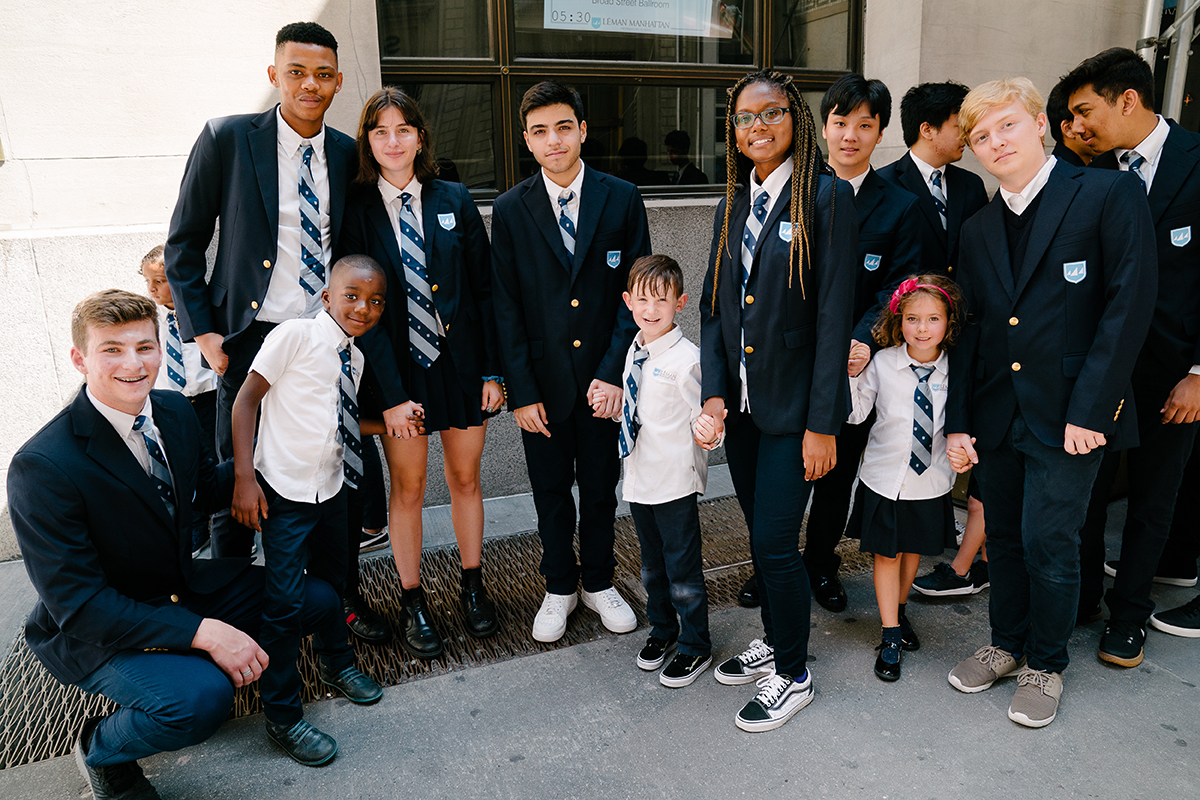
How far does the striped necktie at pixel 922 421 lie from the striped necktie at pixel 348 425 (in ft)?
6.95

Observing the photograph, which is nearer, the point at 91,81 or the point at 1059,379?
the point at 1059,379

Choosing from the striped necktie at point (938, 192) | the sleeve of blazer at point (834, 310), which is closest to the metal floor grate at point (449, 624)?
the sleeve of blazer at point (834, 310)

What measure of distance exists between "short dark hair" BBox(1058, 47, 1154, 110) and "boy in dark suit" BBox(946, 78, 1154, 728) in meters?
0.50

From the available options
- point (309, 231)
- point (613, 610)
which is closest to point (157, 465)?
point (309, 231)

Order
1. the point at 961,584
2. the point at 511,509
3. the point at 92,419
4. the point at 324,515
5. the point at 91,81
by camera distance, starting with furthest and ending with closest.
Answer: the point at 511,509 < the point at 91,81 < the point at 961,584 < the point at 324,515 < the point at 92,419

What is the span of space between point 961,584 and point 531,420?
2.13 m

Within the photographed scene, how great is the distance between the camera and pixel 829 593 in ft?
11.4

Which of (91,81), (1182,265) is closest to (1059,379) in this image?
(1182,265)

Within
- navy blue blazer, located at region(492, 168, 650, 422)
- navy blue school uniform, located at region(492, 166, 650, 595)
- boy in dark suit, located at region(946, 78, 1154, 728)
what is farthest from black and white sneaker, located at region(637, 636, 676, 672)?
boy in dark suit, located at region(946, 78, 1154, 728)

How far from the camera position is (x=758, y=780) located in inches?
95.3

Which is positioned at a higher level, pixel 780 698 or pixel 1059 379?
pixel 1059 379

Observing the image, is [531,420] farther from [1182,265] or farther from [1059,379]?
[1182,265]

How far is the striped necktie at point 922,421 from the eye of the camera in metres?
2.95

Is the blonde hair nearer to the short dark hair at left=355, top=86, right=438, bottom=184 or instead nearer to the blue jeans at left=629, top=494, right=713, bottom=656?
the blue jeans at left=629, top=494, right=713, bottom=656
